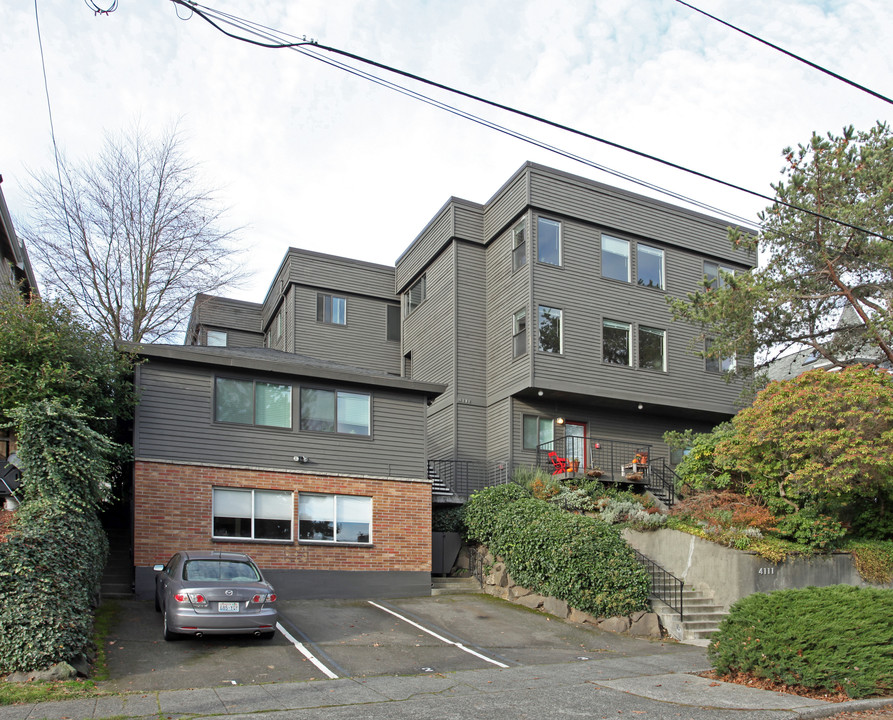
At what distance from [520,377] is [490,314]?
3238 millimetres

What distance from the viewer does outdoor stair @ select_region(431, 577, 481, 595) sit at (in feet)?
65.7

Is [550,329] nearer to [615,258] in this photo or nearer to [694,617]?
[615,258]

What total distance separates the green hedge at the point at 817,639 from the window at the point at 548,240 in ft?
49.5

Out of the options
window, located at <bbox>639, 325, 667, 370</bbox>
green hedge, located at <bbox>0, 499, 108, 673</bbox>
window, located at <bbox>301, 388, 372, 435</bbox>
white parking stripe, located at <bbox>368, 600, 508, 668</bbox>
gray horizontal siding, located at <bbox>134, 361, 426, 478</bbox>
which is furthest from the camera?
window, located at <bbox>639, 325, 667, 370</bbox>

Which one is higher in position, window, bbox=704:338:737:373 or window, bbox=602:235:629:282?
window, bbox=602:235:629:282

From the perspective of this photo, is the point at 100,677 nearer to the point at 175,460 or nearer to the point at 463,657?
the point at 463,657

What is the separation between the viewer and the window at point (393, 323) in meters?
32.1

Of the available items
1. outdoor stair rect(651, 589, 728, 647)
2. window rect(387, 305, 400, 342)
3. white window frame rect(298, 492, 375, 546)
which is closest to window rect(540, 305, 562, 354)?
white window frame rect(298, 492, 375, 546)

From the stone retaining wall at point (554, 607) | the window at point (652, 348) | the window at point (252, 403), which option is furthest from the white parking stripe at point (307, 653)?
the window at point (652, 348)

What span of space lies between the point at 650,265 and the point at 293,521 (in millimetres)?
14815

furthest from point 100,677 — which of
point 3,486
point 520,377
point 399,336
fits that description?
point 399,336

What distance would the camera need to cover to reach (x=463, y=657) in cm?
1362

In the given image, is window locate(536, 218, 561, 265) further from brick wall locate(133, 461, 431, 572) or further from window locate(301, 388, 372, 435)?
brick wall locate(133, 461, 431, 572)

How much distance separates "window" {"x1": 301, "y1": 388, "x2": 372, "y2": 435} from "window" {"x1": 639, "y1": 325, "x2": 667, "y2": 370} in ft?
33.1
